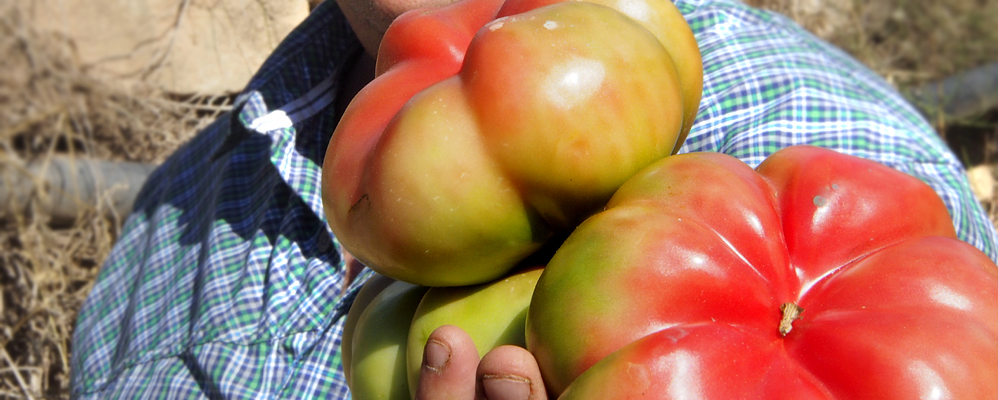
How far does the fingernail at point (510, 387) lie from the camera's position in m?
0.49

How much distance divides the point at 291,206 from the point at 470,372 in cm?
92

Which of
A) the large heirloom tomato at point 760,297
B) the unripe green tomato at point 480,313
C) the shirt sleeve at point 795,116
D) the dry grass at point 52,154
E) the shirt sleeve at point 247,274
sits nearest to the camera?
the large heirloom tomato at point 760,297

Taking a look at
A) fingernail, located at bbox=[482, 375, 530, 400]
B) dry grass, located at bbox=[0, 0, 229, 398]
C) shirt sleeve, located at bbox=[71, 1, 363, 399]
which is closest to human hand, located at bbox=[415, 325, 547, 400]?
fingernail, located at bbox=[482, 375, 530, 400]

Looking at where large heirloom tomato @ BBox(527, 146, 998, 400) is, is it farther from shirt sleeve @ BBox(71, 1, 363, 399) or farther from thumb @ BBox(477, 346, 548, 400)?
shirt sleeve @ BBox(71, 1, 363, 399)

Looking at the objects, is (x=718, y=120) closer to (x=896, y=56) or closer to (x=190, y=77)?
(x=190, y=77)

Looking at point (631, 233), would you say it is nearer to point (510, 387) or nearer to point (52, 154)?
point (510, 387)

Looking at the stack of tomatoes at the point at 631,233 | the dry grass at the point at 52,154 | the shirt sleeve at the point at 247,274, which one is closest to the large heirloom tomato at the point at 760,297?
the stack of tomatoes at the point at 631,233


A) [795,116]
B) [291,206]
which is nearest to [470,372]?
[795,116]

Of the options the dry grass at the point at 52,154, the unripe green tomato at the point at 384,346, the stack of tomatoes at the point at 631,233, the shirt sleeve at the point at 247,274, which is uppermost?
the stack of tomatoes at the point at 631,233

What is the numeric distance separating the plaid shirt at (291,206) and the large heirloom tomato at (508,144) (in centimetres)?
57

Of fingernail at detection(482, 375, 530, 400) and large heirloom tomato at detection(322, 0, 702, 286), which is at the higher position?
large heirloom tomato at detection(322, 0, 702, 286)

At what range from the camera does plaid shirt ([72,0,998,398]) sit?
1.12 metres

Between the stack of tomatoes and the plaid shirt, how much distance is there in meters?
0.53

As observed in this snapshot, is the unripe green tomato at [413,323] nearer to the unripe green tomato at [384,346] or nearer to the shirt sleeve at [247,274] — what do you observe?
the unripe green tomato at [384,346]
